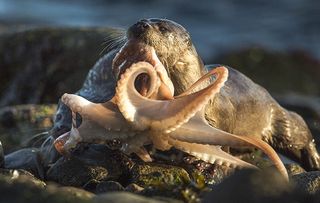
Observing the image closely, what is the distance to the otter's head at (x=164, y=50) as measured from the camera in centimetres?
554

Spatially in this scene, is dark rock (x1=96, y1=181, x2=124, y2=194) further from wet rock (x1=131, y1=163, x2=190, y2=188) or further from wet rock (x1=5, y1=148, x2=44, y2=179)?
wet rock (x1=5, y1=148, x2=44, y2=179)

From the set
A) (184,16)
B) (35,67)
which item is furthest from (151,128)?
(184,16)

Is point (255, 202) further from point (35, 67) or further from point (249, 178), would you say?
point (35, 67)

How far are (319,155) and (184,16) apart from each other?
46.4ft

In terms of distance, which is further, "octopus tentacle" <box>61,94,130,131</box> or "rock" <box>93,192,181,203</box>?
"octopus tentacle" <box>61,94,130,131</box>

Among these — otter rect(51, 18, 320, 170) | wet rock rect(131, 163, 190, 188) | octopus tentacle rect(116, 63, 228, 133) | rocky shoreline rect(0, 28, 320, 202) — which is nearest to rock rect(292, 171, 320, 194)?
rocky shoreline rect(0, 28, 320, 202)

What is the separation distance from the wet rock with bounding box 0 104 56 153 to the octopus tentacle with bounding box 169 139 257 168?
75.1 inches

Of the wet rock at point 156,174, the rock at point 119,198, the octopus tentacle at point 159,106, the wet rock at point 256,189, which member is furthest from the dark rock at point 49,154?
the wet rock at point 256,189

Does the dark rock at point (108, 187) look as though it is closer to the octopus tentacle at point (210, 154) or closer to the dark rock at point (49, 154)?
the octopus tentacle at point (210, 154)

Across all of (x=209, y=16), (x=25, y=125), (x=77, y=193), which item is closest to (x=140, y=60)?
A: (x=77, y=193)

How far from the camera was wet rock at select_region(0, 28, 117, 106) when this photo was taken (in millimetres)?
9930

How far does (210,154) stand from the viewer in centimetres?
533

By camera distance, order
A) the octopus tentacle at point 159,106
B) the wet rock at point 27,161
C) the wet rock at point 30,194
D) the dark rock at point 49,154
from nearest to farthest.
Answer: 1. the wet rock at point 30,194
2. the octopus tentacle at point 159,106
3. the wet rock at point 27,161
4. the dark rock at point 49,154

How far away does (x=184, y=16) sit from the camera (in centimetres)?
2177
